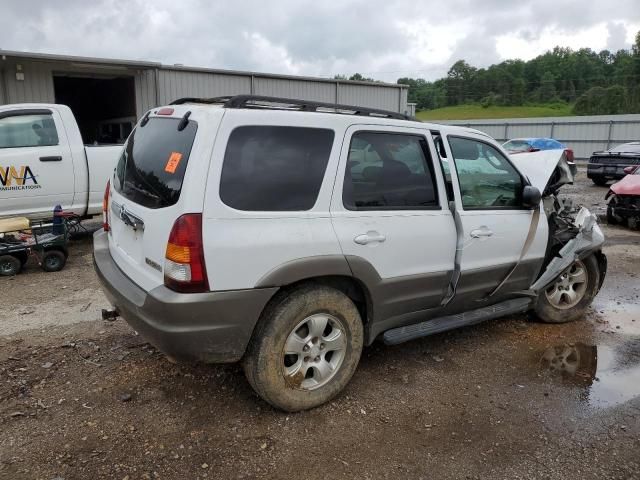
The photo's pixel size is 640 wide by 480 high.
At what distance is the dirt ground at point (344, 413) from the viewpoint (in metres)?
2.85

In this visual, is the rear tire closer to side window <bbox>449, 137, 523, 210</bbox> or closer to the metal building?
side window <bbox>449, 137, 523, 210</bbox>

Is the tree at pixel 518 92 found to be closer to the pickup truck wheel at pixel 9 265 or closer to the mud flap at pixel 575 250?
the mud flap at pixel 575 250

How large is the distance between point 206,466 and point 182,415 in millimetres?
548

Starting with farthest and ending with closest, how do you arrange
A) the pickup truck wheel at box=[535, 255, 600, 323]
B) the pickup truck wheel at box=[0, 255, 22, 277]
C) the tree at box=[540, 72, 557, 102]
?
A: the tree at box=[540, 72, 557, 102], the pickup truck wheel at box=[0, 255, 22, 277], the pickup truck wheel at box=[535, 255, 600, 323]

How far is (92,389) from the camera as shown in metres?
3.55

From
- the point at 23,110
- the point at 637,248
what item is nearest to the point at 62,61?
the point at 23,110

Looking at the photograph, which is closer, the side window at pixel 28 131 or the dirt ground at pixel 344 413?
the dirt ground at pixel 344 413

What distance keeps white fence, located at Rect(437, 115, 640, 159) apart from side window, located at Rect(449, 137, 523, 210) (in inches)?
982

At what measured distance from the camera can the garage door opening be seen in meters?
14.5

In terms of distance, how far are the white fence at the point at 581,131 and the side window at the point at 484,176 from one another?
81.8 ft

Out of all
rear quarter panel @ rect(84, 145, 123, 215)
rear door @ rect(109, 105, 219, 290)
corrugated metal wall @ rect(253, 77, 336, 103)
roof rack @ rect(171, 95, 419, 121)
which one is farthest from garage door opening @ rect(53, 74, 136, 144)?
roof rack @ rect(171, 95, 419, 121)

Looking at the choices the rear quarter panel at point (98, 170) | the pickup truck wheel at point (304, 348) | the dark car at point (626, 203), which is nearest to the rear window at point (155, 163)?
the pickup truck wheel at point (304, 348)

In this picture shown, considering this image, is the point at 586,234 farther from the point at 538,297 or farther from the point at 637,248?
the point at 637,248

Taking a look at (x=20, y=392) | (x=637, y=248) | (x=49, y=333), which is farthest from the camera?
(x=637, y=248)
